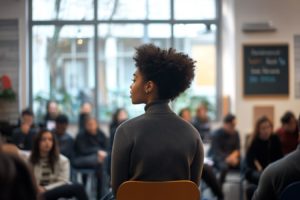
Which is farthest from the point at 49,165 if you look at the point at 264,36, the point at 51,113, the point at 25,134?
the point at 264,36

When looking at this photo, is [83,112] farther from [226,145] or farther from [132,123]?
[132,123]

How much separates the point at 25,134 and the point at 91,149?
0.83 m

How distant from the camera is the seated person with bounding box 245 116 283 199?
5539 mm

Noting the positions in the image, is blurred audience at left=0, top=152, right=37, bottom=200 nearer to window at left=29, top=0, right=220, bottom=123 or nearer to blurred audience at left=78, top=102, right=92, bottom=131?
blurred audience at left=78, top=102, right=92, bottom=131

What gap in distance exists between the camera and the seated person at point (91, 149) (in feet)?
21.2

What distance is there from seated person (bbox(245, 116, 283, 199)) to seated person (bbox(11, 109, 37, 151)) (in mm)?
2530

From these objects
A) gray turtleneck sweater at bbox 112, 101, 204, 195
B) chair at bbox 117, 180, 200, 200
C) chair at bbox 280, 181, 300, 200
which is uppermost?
gray turtleneck sweater at bbox 112, 101, 204, 195

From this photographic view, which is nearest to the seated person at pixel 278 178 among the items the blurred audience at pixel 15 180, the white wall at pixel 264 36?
the blurred audience at pixel 15 180

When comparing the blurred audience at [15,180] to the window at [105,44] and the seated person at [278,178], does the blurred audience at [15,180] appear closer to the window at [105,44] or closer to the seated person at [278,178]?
the seated person at [278,178]

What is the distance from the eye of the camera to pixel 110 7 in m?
8.51

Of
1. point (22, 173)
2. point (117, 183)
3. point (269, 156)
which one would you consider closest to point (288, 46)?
point (269, 156)

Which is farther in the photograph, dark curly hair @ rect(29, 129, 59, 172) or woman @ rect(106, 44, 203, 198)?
dark curly hair @ rect(29, 129, 59, 172)

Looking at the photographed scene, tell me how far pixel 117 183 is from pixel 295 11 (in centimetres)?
616

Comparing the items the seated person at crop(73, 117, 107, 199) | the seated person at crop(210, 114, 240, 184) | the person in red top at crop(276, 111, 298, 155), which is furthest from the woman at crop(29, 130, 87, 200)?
the person in red top at crop(276, 111, 298, 155)
